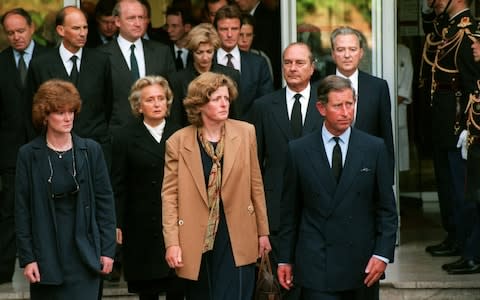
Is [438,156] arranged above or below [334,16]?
below

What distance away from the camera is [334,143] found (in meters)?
7.92

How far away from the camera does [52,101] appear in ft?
26.7

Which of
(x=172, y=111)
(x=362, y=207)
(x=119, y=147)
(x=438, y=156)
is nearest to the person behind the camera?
(x=362, y=207)

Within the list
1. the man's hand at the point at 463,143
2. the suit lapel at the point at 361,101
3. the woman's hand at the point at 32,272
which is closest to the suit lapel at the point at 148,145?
the woman's hand at the point at 32,272

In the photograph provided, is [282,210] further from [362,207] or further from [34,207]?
[34,207]

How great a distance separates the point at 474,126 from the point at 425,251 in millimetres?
1728

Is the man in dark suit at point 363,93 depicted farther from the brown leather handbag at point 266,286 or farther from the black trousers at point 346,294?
the black trousers at point 346,294

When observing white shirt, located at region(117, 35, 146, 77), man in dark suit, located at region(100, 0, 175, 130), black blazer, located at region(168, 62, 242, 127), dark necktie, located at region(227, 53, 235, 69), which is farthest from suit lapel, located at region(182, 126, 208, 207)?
dark necktie, located at region(227, 53, 235, 69)

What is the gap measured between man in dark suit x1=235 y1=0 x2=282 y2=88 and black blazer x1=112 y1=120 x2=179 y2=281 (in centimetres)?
336

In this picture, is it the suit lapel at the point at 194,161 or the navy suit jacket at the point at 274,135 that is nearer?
the suit lapel at the point at 194,161

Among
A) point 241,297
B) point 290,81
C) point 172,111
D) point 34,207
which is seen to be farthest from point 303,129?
point 34,207

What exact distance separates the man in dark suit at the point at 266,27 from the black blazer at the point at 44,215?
4.43m

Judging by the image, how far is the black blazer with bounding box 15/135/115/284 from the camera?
8.05m

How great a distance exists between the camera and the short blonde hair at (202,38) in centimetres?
1002
